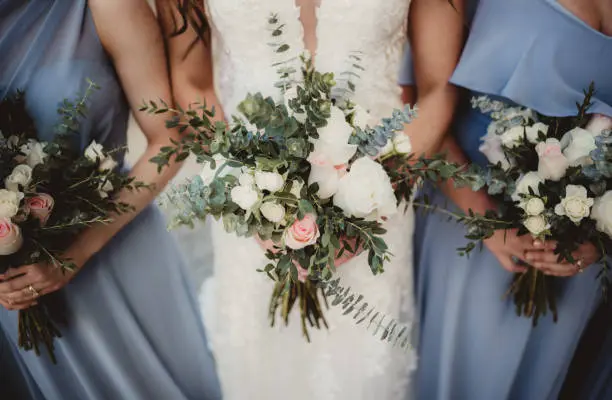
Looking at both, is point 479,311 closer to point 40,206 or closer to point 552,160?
point 552,160

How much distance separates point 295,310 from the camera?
3.55ft

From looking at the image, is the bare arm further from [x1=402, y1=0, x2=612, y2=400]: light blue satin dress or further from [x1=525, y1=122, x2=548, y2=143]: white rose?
[x1=525, y1=122, x2=548, y2=143]: white rose

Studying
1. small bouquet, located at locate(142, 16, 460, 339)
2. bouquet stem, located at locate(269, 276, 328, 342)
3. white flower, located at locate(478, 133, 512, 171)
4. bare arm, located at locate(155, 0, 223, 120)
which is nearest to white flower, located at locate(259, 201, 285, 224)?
small bouquet, located at locate(142, 16, 460, 339)

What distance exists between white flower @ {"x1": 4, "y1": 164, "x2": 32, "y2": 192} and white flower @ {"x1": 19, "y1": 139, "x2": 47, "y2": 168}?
3 cm

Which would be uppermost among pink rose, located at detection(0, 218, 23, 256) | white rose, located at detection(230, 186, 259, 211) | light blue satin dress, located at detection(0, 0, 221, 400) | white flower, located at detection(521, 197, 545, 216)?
white rose, located at detection(230, 186, 259, 211)

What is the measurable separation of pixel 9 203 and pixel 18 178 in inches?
2.1

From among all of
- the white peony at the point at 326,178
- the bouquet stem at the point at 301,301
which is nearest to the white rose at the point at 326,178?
the white peony at the point at 326,178

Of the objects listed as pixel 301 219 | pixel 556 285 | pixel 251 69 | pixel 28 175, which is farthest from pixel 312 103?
pixel 556 285

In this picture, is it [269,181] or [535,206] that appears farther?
[535,206]

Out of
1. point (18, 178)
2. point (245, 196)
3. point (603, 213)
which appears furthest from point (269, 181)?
point (603, 213)

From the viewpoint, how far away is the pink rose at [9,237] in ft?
2.60

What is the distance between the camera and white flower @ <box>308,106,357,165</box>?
2.29 ft

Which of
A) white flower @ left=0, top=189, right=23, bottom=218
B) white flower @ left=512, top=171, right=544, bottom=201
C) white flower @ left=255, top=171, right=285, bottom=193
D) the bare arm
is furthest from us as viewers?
the bare arm

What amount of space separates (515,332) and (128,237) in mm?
906
